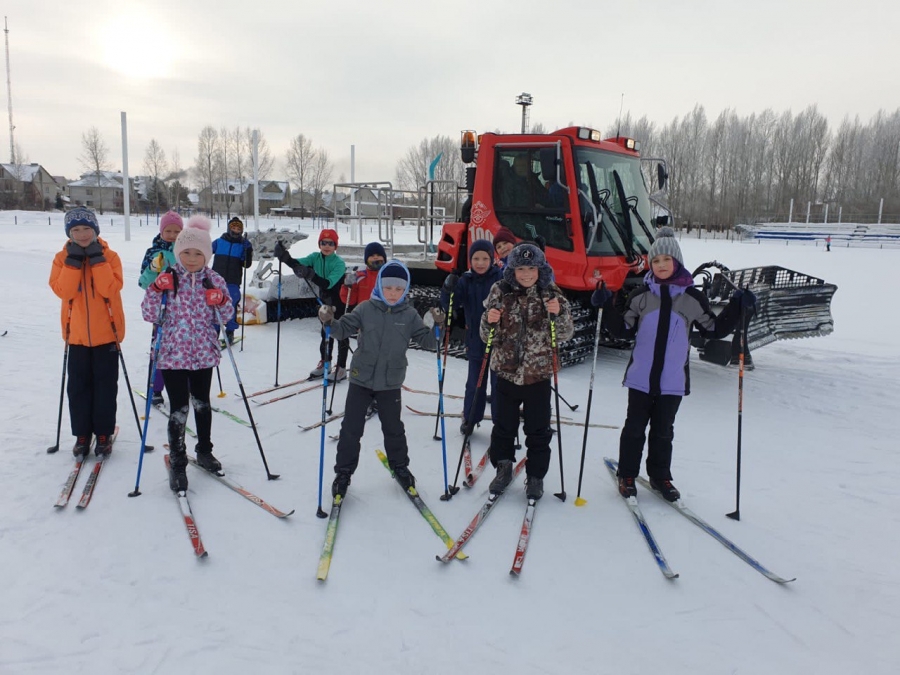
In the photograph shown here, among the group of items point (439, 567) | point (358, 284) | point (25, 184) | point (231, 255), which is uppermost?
point (25, 184)

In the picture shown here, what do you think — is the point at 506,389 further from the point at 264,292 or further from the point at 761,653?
the point at 264,292

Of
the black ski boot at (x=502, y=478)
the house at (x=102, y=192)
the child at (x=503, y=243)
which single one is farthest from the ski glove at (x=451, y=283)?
the house at (x=102, y=192)

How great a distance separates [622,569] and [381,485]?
5.82 ft

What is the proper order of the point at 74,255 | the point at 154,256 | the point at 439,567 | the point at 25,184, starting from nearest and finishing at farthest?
the point at 439,567
the point at 74,255
the point at 154,256
the point at 25,184

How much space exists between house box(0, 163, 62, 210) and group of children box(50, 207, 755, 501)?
74765 mm

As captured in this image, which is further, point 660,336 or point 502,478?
point 502,478

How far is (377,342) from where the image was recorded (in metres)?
3.80

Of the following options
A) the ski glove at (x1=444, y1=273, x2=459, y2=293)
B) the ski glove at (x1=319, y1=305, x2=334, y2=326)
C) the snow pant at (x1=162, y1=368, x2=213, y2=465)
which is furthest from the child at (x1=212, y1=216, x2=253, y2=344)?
the ski glove at (x1=319, y1=305, x2=334, y2=326)

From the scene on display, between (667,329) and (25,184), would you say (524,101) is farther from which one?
(25,184)

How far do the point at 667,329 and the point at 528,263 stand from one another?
1.04m

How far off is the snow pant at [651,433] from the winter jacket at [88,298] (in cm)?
380

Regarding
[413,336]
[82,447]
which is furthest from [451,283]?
[82,447]

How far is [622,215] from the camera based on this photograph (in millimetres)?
6691

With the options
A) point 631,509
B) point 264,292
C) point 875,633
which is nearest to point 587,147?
point 631,509
